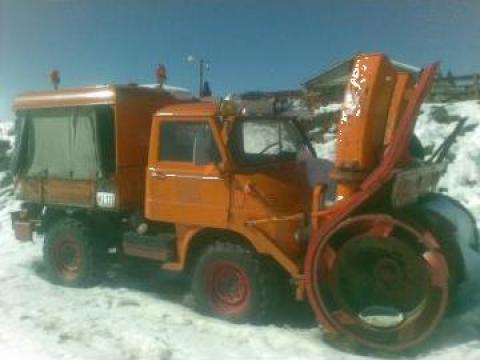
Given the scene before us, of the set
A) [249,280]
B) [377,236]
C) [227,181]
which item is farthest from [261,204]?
[377,236]

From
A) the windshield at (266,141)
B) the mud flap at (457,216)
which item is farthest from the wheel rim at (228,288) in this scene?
the mud flap at (457,216)

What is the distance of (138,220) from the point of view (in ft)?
24.0

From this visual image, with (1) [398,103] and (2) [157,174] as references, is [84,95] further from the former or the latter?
(1) [398,103]

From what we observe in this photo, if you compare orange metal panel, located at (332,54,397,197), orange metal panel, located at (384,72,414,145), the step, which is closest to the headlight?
the step

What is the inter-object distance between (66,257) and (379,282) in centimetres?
455

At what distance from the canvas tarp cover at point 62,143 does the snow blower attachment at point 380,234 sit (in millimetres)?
3464

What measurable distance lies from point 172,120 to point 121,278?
273 cm

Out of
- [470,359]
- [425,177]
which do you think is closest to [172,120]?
[425,177]

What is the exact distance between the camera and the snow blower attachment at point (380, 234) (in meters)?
5.07

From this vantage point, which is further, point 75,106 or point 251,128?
point 75,106

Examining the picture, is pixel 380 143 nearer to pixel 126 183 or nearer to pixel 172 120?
pixel 172 120

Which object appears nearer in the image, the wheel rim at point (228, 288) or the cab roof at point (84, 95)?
the wheel rim at point (228, 288)

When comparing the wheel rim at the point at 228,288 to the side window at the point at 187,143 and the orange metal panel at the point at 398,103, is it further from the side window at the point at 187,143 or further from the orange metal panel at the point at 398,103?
the orange metal panel at the point at 398,103

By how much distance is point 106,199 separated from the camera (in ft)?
24.5
